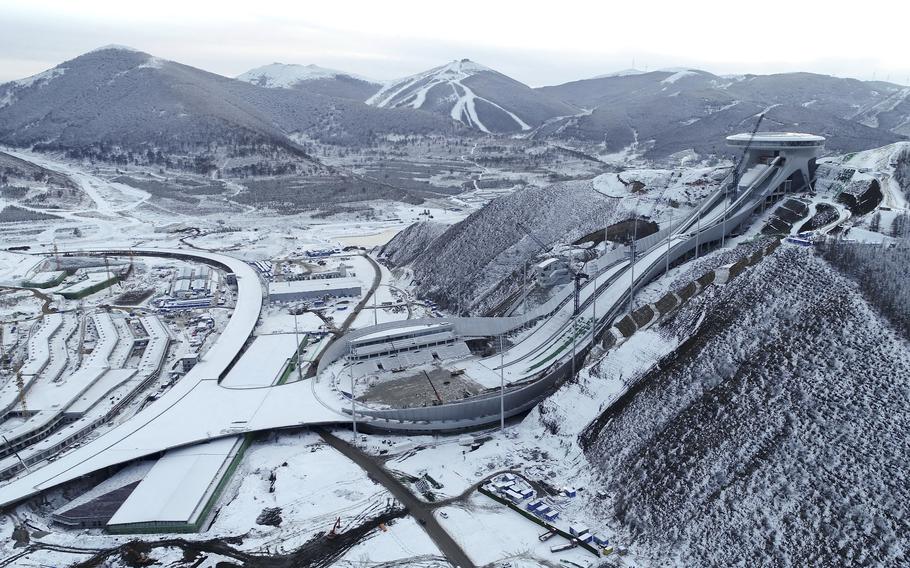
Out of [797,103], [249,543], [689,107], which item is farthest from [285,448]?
[797,103]

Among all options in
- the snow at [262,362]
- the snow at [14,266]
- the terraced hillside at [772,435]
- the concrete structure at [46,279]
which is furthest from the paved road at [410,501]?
the snow at [14,266]

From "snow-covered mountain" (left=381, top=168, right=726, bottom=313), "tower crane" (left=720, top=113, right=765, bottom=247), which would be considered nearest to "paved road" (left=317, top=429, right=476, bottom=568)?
"snow-covered mountain" (left=381, top=168, right=726, bottom=313)

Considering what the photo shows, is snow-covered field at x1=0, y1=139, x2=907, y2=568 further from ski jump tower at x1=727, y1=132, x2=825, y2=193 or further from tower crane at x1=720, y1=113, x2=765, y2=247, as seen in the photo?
ski jump tower at x1=727, y1=132, x2=825, y2=193

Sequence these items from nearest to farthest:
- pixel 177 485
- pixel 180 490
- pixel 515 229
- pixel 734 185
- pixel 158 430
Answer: pixel 180 490, pixel 177 485, pixel 158 430, pixel 734 185, pixel 515 229

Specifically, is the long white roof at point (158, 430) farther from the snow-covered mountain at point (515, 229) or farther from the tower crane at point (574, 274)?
the tower crane at point (574, 274)

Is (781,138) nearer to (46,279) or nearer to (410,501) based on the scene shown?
(410,501)

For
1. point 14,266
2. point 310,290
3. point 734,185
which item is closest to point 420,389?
point 310,290
